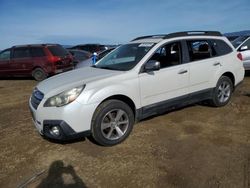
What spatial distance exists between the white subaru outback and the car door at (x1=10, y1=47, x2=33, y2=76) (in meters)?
7.53

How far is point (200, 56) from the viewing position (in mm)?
5492

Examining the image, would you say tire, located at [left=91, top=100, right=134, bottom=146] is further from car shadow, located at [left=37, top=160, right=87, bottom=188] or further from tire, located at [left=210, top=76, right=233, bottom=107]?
tire, located at [left=210, top=76, right=233, bottom=107]

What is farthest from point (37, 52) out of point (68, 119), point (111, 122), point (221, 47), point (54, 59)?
point (68, 119)

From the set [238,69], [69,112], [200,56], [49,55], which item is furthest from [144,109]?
[49,55]

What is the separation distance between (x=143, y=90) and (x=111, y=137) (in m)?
0.94

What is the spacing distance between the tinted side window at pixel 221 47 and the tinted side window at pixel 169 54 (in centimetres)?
108

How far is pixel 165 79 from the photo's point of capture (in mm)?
4809

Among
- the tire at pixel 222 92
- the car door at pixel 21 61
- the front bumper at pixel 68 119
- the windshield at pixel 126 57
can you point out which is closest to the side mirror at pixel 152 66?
the windshield at pixel 126 57

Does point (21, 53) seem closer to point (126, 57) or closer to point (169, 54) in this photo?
point (126, 57)

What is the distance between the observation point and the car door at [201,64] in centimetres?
527

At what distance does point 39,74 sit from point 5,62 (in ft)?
6.24

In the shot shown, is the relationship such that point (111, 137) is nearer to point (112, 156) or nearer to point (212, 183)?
point (112, 156)

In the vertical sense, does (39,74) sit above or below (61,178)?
above

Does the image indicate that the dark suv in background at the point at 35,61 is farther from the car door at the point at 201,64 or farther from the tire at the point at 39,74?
the car door at the point at 201,64
